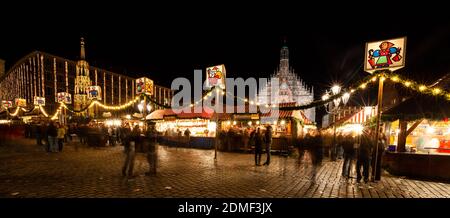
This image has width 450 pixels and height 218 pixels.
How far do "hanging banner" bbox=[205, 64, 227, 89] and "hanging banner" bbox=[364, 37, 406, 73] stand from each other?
26.4 ft

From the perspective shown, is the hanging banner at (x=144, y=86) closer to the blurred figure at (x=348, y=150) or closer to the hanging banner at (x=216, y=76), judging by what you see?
the hanging banner at (x=216, y=76)

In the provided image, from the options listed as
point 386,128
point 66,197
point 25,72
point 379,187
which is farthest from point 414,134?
point 25,72

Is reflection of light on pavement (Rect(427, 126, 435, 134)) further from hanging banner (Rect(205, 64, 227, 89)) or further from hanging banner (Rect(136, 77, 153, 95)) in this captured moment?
hanging banner (Rect(136, 77, 153, 95))

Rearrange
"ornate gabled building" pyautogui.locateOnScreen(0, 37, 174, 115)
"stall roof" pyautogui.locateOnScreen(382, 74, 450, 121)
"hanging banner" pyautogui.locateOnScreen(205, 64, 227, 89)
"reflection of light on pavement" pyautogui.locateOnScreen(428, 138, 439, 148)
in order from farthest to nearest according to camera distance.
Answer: "ornate gabled building" pyautogui.locateOnScreen(0, 37, 174, 115), "hanging banner" pyautogui.locateOnScreen(205, 64, 227, 89), "reflection of light on pavement" pyautogui.locateOnScreen(428, 138, 439, 148), "stall roof" pyautogui.locateOnScreen(382, 74, 450, 121)

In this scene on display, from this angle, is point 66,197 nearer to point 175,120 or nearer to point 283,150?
point 283,150

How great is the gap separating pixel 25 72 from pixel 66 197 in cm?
6708

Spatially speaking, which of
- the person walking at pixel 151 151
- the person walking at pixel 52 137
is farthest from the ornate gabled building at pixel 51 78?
the person walking at pixel 151 151

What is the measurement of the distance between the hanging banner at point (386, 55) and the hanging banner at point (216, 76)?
8.05m

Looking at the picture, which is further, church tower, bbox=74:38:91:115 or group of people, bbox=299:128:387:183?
church tower, bbox=74:38:91:115

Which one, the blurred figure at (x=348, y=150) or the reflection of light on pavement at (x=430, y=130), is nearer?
the blurred figure at (x=348, y=150)

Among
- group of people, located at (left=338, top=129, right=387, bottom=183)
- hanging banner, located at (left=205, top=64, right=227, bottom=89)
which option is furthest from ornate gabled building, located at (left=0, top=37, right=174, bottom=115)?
group of people, located at (left=338, top=129, right=387, bottom=183)

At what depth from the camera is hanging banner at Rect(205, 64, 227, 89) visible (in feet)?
45.7

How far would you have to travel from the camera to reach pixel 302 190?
20.7ft

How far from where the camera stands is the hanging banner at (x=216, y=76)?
13.9 m
